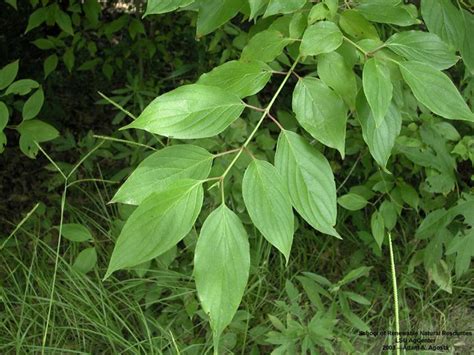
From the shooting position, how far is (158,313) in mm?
1968

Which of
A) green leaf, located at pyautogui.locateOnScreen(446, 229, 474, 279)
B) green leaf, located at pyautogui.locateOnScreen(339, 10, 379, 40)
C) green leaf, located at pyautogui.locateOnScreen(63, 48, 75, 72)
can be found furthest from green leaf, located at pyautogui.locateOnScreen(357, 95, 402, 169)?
green leaf, located at pyautogui.locateOnScreen(63, 48, 75, 72)

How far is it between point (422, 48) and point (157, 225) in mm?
488

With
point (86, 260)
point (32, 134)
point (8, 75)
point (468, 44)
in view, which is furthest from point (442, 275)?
point (8, 75)

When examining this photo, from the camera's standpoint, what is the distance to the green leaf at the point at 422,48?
89cm

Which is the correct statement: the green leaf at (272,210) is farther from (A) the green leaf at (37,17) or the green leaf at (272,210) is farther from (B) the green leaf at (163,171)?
(A) the green leaf at (37,17)

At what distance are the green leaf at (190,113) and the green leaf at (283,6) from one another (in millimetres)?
155

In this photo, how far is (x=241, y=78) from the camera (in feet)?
2.87

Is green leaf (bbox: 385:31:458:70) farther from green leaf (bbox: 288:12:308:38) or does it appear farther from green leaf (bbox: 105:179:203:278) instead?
green leaf (bbox: 105:179:203:278)

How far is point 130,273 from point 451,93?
143 centimetres

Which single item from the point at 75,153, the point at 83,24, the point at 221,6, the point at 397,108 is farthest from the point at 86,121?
the point at 397,108

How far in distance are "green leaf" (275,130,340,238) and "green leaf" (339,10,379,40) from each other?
22 cm

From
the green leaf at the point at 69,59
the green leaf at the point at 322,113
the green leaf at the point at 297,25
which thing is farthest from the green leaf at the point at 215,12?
the green leaf at the point at 69,59

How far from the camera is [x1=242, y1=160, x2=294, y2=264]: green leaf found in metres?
0.76

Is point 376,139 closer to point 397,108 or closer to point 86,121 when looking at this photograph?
point 397,108
